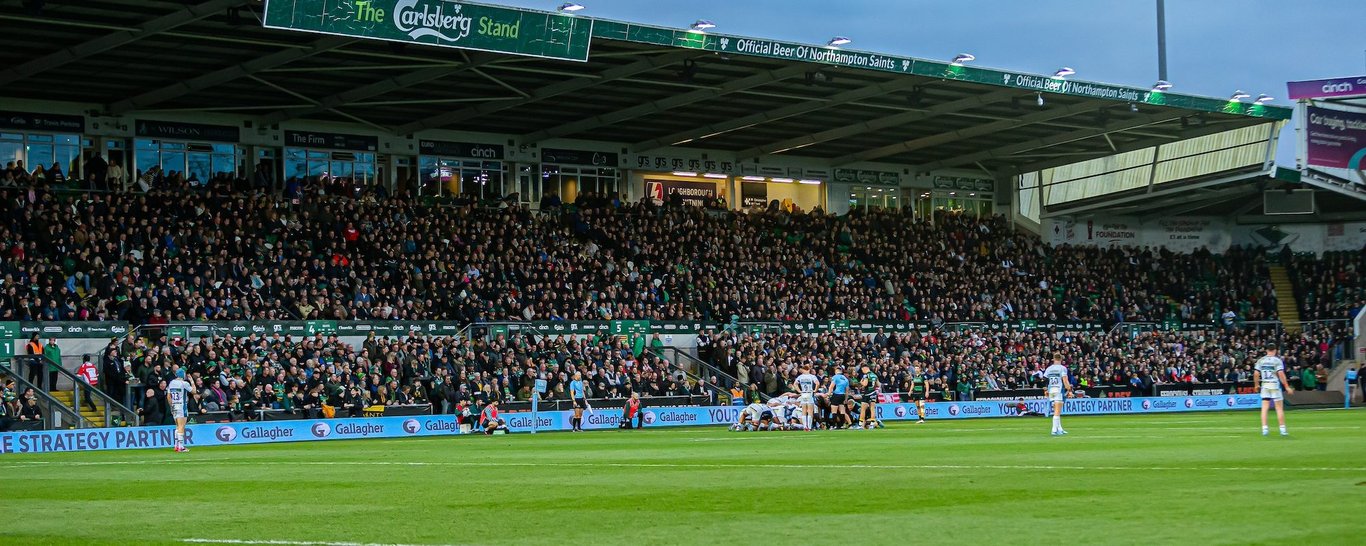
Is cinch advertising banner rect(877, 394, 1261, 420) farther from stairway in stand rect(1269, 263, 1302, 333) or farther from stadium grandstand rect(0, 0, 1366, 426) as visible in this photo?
stairway in stand rect(1269, 263, 1302, 333)

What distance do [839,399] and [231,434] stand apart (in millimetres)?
14114

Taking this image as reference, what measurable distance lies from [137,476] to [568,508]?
8894 mm

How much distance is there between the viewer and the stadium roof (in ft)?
126

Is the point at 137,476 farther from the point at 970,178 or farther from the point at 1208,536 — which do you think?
the point at 970,178

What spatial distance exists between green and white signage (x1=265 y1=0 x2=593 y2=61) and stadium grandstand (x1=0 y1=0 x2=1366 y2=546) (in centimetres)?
7

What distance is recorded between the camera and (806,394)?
33594 mm

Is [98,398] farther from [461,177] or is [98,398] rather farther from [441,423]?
[461,177]

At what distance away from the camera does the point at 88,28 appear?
36.9m

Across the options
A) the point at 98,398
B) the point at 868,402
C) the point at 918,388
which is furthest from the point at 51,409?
the point at 918,388

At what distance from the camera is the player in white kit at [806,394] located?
33250 millimetres

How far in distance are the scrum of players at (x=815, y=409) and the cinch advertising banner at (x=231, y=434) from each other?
8170 mm

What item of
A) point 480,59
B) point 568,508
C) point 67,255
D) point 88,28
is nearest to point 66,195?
point 67,255

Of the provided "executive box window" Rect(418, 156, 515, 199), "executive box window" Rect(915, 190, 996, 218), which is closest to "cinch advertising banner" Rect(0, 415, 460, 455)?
"executive box window" Rect(418, 156, 515, 199)

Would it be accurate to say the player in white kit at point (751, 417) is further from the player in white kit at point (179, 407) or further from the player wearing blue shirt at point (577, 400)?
the player in white kit at point (179, 407)
